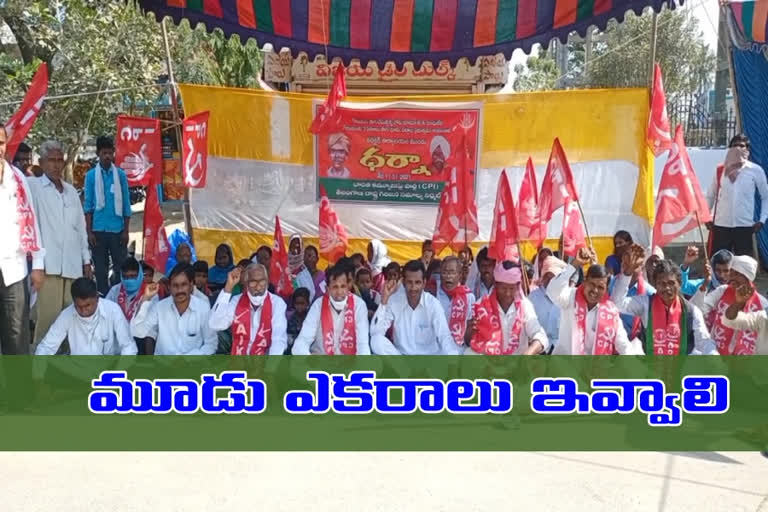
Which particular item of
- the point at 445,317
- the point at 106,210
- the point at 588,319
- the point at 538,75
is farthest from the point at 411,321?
the point at 538,75

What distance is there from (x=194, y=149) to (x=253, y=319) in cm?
251

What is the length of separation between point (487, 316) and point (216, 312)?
169 cm

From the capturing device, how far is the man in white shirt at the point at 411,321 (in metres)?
5.14

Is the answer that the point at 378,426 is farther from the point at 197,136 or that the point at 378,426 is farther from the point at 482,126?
the point at 482,126

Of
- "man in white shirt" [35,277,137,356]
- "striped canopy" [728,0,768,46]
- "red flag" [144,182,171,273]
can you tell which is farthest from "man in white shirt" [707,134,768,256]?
"man in white shirt" [35,277,137,356]

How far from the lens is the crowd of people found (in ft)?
15.1

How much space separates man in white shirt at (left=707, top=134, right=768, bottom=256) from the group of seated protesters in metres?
1.98

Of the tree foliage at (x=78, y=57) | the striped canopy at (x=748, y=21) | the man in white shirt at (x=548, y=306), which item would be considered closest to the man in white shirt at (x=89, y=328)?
the man in white shirt at (x=548, y=306)

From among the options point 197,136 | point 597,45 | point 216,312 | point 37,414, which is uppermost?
point 597,45

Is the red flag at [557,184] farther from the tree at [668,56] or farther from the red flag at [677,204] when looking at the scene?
the tree at [668,56]

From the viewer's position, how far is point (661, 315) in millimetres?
4855
